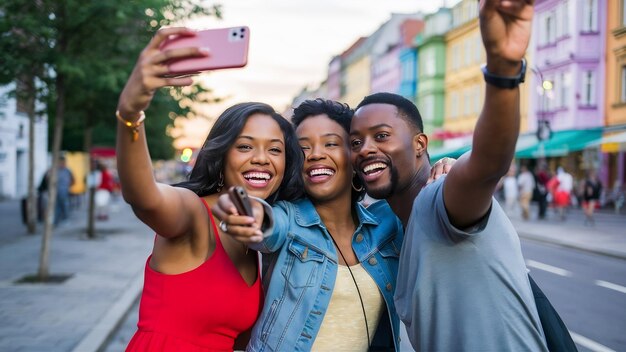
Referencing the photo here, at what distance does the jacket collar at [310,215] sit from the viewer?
9.03ft

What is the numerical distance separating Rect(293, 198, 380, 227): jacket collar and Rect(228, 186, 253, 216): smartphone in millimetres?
894

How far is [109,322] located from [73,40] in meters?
5.07

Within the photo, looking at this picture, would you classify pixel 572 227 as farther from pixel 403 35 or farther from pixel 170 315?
pixel 403 35

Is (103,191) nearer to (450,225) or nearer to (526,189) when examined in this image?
(526,189)

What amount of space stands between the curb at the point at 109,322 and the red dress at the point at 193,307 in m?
3.66

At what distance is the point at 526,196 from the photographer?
21.3m

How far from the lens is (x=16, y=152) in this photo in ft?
108

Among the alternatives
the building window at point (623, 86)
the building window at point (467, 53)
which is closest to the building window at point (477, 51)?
the building window at point (467, 53)

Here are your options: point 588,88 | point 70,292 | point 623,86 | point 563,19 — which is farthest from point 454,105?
point 70,292

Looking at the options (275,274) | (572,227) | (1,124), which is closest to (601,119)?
(572,227)

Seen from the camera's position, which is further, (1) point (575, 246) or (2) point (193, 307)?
(1) point (575, 246)

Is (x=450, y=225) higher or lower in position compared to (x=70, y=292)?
higher

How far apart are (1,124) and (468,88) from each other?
1178 inches

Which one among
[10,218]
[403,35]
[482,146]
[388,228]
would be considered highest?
[403,35]
